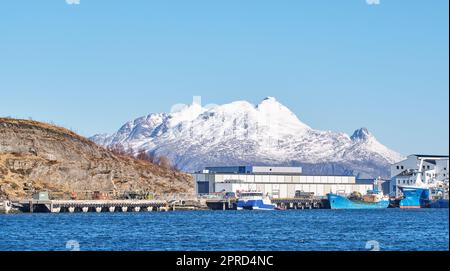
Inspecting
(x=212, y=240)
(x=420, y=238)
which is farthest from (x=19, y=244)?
(x=420, y=238)

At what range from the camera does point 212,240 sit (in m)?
85.9

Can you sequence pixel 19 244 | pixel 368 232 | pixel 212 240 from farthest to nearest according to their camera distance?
pixel 368 232
pixel 212 240
pixel 19 244

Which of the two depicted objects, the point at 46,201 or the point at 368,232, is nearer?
the point at 368,232
